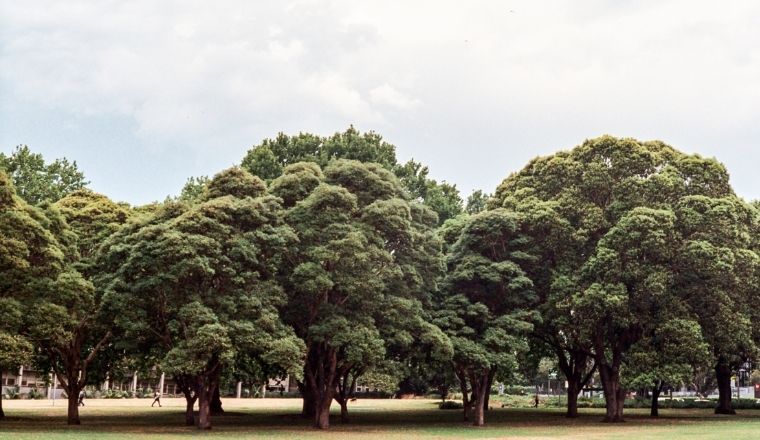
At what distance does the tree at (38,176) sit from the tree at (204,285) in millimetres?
23690

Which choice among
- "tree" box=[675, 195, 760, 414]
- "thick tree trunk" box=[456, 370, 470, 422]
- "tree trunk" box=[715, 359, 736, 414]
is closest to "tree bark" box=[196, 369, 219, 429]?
A: "thick tree trunk" box=[456, 370, 470, 422]

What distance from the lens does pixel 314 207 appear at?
36.0 meters

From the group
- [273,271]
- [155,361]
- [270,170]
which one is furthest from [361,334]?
[270,170]

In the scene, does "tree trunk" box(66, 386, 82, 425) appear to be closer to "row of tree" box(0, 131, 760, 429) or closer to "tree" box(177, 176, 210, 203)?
"row of tree" box(0, 131, 760, 429)

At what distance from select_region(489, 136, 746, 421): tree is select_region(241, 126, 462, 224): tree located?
57.0 ft

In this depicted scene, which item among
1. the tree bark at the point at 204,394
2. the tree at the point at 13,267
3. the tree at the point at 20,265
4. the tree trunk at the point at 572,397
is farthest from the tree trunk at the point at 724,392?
the tree at the point at 13,267

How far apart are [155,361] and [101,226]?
326 inches

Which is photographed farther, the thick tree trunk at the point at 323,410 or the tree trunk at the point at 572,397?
the tree trunk at the point at 572,397

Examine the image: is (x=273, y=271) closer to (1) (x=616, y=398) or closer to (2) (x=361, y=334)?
(2) (x=361, y=334)

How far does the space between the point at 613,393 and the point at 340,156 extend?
94.3 feet

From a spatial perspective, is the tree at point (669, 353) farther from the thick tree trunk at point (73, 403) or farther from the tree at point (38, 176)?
the tree at point (38, 176)

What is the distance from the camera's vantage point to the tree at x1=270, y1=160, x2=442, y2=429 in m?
34.3

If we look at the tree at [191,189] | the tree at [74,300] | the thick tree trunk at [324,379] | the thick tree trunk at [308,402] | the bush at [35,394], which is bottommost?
the bush at [35,394]

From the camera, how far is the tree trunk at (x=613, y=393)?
43.0 metres
